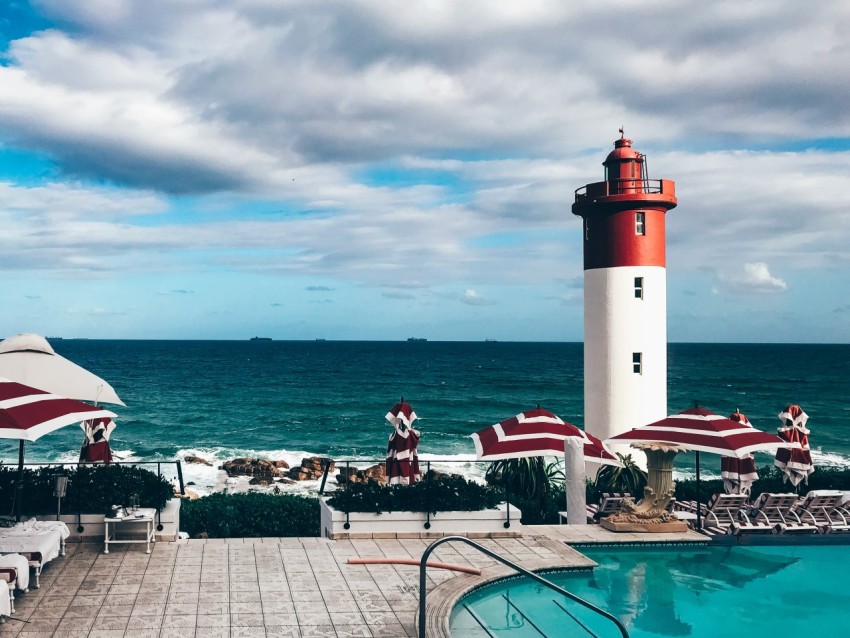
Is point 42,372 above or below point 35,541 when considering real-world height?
above

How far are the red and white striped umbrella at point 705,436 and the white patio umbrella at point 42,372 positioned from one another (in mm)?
9942

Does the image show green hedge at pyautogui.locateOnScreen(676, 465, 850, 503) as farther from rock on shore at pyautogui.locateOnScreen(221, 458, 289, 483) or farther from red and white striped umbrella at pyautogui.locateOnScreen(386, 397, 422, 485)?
rock on shore at pyautogui.locateOnScreen(221, 458, 289, 483)

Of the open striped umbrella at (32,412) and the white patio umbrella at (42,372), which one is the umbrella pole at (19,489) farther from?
the open striped umbrella at (32,412)

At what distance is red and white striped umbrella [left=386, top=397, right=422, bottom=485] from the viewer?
14945 mm

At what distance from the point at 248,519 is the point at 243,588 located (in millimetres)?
5208

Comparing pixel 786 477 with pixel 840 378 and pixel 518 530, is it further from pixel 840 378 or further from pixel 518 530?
pixel 840 378

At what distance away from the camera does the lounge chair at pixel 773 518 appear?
15.8m

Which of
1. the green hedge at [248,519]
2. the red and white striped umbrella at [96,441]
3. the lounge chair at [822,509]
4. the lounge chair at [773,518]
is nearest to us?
the red and white striped umbrella at [96,441]

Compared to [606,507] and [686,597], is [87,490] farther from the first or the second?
[606,507]

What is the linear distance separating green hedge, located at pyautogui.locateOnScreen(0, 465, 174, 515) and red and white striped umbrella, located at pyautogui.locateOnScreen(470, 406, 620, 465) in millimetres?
5749

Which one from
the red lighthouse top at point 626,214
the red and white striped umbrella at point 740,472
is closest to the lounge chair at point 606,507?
the red and white striped umbrella at point 740,472

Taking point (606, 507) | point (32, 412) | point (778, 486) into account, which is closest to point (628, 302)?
point (778, 486)

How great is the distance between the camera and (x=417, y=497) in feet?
47.3

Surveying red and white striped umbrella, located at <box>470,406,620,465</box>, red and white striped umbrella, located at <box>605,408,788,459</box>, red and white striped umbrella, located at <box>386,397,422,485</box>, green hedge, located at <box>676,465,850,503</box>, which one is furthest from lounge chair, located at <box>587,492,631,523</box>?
red and white striped umbrella, located at <box>386,397,422,485</box>
